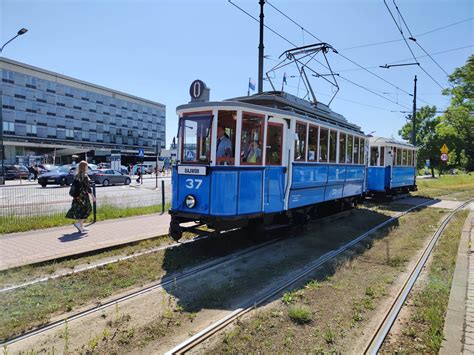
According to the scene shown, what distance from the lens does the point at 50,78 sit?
6894cm

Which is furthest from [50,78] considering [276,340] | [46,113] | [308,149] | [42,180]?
[276,340]

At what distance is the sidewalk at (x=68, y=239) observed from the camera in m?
6.52

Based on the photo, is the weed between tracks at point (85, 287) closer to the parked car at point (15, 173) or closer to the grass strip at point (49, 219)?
the grass strip at point (49, 219)

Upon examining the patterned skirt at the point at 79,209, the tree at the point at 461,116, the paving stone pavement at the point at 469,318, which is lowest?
the paving stone pavement at the point at 469,318

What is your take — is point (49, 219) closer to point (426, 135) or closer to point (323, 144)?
point (323, 144)

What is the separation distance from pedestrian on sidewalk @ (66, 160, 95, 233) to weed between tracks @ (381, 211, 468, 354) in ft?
23.8

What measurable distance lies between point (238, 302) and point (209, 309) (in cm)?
46

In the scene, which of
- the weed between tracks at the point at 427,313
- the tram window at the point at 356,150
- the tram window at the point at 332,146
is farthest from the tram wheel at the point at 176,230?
the tram window at the point at 356,150

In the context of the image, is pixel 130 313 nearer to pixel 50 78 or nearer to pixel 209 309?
pixel 209 309

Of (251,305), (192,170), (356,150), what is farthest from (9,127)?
(251,305)

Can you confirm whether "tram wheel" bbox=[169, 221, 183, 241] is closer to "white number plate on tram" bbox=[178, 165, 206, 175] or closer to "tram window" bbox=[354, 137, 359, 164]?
"white number plate on tram" bbox=[178, 165, 206, 175]

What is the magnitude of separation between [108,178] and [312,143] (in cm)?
2352

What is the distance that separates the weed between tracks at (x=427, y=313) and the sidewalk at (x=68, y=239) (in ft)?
18.7

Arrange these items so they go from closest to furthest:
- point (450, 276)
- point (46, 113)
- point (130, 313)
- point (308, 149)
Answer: point (130, 313) < point (450, 276) < point (308, 149) < point (46, 113)
